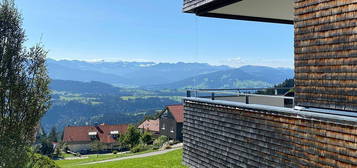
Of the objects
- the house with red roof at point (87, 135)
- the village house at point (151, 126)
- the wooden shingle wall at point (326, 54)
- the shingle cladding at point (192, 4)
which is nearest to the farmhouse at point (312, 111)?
the wooden shingle wall at point (326, 54)

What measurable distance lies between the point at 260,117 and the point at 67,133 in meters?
113

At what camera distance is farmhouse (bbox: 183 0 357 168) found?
6023 mm

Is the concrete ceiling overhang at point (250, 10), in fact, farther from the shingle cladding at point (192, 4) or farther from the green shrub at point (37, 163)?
the green shrub at point (37, 163)

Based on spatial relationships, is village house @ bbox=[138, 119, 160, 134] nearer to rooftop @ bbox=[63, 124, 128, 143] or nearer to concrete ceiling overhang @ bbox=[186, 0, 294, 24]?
rooftop @ bbox=[63, 124, 128, 143]

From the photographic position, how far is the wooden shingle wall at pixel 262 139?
6.15 m

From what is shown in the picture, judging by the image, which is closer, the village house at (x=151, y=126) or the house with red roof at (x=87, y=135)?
the village house at (x=151, y=126)

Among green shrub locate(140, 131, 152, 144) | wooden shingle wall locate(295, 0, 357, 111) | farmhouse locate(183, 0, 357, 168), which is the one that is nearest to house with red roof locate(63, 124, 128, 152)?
green shrub locate(140, 131, 152, 144)

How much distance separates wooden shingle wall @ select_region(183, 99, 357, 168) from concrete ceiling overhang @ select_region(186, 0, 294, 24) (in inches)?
131

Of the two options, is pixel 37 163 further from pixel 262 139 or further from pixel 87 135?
pixel 87 135

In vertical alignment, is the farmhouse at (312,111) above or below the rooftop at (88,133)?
above

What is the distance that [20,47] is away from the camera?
1571cm

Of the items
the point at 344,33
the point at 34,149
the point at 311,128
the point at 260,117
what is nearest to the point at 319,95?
the point at 311,128

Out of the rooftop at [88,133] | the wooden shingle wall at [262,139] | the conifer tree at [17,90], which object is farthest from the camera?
the rooftop at [88,133]

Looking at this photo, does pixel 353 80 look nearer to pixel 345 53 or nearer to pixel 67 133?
pixel 345 53
